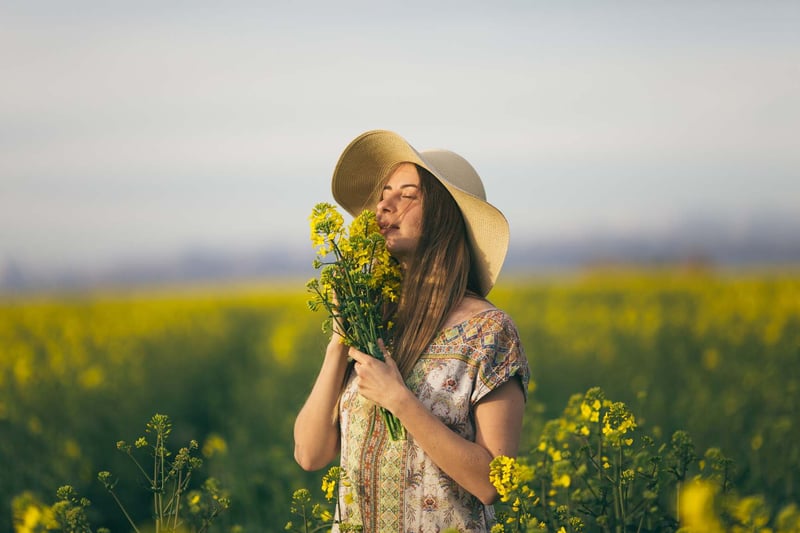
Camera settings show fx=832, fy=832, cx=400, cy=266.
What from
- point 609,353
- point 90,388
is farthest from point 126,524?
point 609,353

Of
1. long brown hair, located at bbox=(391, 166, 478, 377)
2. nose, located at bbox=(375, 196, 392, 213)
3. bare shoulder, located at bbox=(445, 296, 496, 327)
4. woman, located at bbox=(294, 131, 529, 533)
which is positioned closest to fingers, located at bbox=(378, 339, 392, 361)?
woman, located at bbox=(294, 131, 529, 533)

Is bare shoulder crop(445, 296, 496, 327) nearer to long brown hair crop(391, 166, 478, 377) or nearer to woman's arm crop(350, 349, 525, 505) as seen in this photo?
long brown hair crop(391, 166, 478, 377)

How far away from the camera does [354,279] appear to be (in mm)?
2148

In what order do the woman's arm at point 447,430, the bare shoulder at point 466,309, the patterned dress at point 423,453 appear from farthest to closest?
the bare shoulder at point 466,309 → the patterned dress at point 423,453 → the woman's arm at point 447,430

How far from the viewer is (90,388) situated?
21.9ft

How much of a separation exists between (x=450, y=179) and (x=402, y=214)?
19 centimetres

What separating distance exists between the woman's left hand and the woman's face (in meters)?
0.35

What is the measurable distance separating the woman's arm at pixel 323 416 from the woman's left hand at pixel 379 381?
0.19 metres

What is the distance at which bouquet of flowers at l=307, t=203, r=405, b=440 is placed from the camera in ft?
6.98

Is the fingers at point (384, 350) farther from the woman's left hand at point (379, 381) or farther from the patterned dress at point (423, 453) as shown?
the patterned dress at point (423, 453)

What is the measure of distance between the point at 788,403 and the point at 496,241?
11.1 feet

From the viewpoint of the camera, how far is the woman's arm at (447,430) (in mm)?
2090

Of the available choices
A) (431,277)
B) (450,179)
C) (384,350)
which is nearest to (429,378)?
(384,350)

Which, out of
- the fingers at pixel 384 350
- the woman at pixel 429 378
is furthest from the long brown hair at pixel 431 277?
the fingers at pixel 384 350
